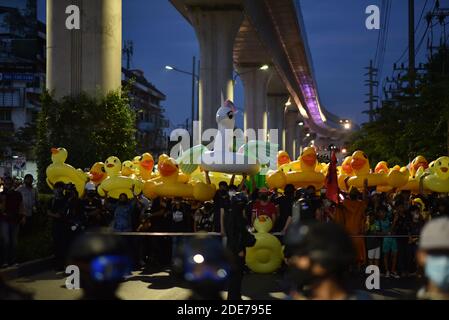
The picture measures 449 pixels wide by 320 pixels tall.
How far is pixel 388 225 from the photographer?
14.0 m

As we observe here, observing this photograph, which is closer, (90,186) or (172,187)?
(172,187)

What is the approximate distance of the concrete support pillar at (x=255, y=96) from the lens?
57812 millimetres

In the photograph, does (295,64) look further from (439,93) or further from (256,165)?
(256,165)

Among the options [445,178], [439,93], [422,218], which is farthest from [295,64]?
[422,218]

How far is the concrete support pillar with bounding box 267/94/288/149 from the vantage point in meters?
78.3

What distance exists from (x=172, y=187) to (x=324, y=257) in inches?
504

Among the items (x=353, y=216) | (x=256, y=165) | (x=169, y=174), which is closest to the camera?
(x=353, y=216)

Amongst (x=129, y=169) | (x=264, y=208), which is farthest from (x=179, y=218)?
(x=129, y=169)

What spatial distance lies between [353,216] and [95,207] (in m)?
5.32

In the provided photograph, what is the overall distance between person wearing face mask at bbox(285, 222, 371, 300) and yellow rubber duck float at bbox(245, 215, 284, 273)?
32.5 ft

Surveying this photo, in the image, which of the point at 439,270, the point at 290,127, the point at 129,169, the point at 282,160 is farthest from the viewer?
the point at 290,127

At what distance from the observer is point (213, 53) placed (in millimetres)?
38125

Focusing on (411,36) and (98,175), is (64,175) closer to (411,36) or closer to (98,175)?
(98,175)

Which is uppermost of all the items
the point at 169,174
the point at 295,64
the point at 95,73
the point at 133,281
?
the point at 295,64
